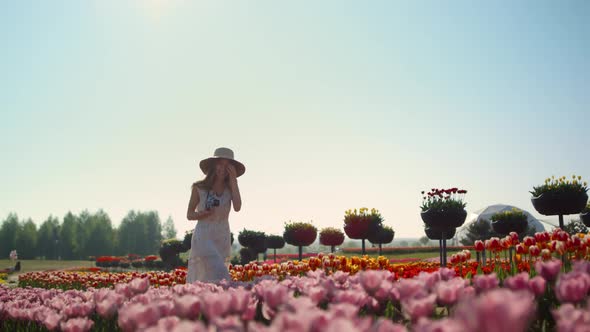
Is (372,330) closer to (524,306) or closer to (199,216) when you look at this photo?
(524,306)

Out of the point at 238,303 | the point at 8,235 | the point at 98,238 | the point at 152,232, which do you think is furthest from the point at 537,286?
the point at 8,235

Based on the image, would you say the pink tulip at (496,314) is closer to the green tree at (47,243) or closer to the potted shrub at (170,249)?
the potted shrub at (170,249)

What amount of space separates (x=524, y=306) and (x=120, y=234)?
98550mm

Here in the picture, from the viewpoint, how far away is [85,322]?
85.9 inches

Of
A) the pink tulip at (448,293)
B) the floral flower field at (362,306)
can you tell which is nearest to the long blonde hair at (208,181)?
the floral flower field at (362,306)

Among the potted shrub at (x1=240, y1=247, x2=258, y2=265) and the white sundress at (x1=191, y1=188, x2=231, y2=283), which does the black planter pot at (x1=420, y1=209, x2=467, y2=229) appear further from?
the potted shrub at (x1=240, y1=247, x2=258, y2=265)

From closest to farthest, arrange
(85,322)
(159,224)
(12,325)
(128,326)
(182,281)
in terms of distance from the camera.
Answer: (128,326) → (85,322) → (12,325) → (182,281) → (159,224)

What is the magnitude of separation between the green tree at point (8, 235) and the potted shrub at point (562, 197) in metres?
95.8

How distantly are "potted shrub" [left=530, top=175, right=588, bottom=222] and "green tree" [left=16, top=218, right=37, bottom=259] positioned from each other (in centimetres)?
9310

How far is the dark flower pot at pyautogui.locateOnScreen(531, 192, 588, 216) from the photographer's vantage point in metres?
11.3

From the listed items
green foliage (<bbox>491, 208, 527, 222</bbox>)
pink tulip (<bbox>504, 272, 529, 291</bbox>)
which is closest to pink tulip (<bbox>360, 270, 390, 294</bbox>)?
pink tulip (<bbox>504, 272, 529, 291</bbox>)

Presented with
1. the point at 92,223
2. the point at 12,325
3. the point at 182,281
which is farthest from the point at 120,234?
the point at 12,325

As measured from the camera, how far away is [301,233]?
18562mm

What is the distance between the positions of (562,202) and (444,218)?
3.22 metres
